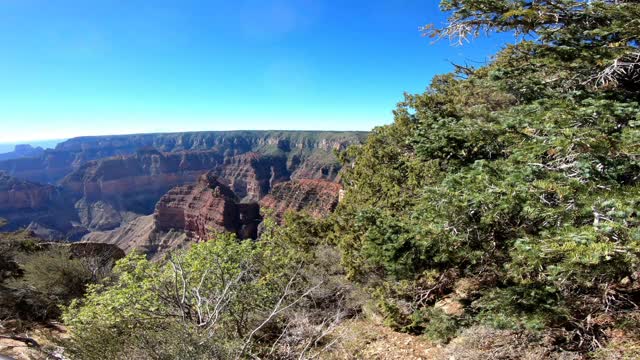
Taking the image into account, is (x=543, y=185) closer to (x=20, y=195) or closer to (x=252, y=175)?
(x=252, y=175)

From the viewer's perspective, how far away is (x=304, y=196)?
66.8 m

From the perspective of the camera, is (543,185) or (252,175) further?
(252,175)

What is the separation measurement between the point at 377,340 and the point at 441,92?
502 inches

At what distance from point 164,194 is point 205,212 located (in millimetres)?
55097

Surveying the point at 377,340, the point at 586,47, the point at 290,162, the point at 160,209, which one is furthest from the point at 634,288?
the point at 290,162

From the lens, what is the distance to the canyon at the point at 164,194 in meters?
75.2

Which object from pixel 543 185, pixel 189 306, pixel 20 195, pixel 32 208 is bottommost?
pixel 32 208

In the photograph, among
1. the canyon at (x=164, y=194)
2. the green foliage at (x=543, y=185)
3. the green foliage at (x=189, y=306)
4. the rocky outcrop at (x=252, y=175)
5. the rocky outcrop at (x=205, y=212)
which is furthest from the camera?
the rocky outcrop at (x=252, y=175)

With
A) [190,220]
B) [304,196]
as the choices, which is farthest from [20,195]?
[304,196]

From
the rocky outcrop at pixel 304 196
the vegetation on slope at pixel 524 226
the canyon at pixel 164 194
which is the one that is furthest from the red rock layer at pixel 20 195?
the vegetation on slope at pixel 524 226

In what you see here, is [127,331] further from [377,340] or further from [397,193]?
[397,193]

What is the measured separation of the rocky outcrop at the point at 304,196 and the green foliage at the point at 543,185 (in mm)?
46856

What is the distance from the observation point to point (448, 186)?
574cm

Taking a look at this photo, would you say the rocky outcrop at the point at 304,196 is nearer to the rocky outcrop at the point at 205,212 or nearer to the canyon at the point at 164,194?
the canyon at the point at 164,194
